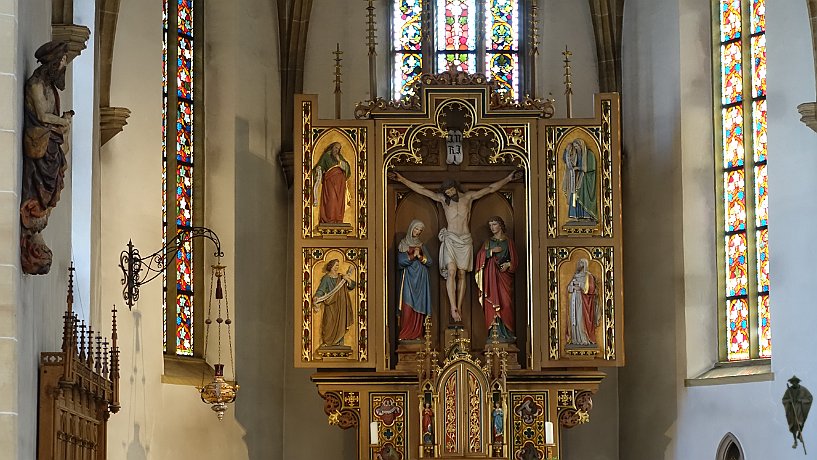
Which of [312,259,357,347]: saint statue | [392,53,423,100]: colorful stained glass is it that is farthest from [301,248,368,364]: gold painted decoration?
[392,53,423,100]: colorful stained glass

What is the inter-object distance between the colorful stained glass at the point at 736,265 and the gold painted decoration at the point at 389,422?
12.4ft

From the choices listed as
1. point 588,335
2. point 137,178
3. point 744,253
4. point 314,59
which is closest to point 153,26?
point 137,178

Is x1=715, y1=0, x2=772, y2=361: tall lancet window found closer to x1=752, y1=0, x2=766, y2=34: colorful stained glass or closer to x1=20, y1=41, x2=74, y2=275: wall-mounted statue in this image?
x1=752, y1=0, x2=766, y2=34: colorful stained glass

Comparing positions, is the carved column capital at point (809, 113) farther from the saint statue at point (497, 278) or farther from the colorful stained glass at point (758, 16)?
the saint statue at point (497, 278)

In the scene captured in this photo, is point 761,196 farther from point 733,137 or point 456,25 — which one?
point 456,25

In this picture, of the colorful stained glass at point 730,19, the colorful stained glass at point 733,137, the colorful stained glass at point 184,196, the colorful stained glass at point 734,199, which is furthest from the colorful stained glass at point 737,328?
the colorful stained glass at point 184,196

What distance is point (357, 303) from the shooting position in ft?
53.9

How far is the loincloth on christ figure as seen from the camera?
16969 mm

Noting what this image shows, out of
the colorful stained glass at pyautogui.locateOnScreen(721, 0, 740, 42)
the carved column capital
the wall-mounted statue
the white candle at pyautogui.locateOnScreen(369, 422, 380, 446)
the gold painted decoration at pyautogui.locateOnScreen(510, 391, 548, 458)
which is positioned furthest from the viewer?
the colorful stained glass at pyautogui.locateOnScreen(721, 0, 740, 42)

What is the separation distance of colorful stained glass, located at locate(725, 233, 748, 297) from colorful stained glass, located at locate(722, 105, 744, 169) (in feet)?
2.74

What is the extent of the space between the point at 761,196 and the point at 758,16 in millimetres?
2011

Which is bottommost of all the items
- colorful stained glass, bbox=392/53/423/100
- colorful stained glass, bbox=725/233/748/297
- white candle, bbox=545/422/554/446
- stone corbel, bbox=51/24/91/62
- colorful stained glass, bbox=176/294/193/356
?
white candle, bbox=545/422/554/446

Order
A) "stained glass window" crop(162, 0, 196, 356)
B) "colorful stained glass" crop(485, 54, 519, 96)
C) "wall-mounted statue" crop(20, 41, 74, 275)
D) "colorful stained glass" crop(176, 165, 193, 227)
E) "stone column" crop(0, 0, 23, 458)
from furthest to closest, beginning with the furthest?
"colorful stained glass" crop(485, 54, 519, 96) < "colorful stained glass" crop(176, 165, 193, 227) < "stained glass window" crop(162, 0, 196, 356) < "wall-mounted statue" crop(20, 41, 74, 275) < "stone column" crop(0, 0, 23, 458)

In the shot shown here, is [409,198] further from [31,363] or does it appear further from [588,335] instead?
[31,363]
